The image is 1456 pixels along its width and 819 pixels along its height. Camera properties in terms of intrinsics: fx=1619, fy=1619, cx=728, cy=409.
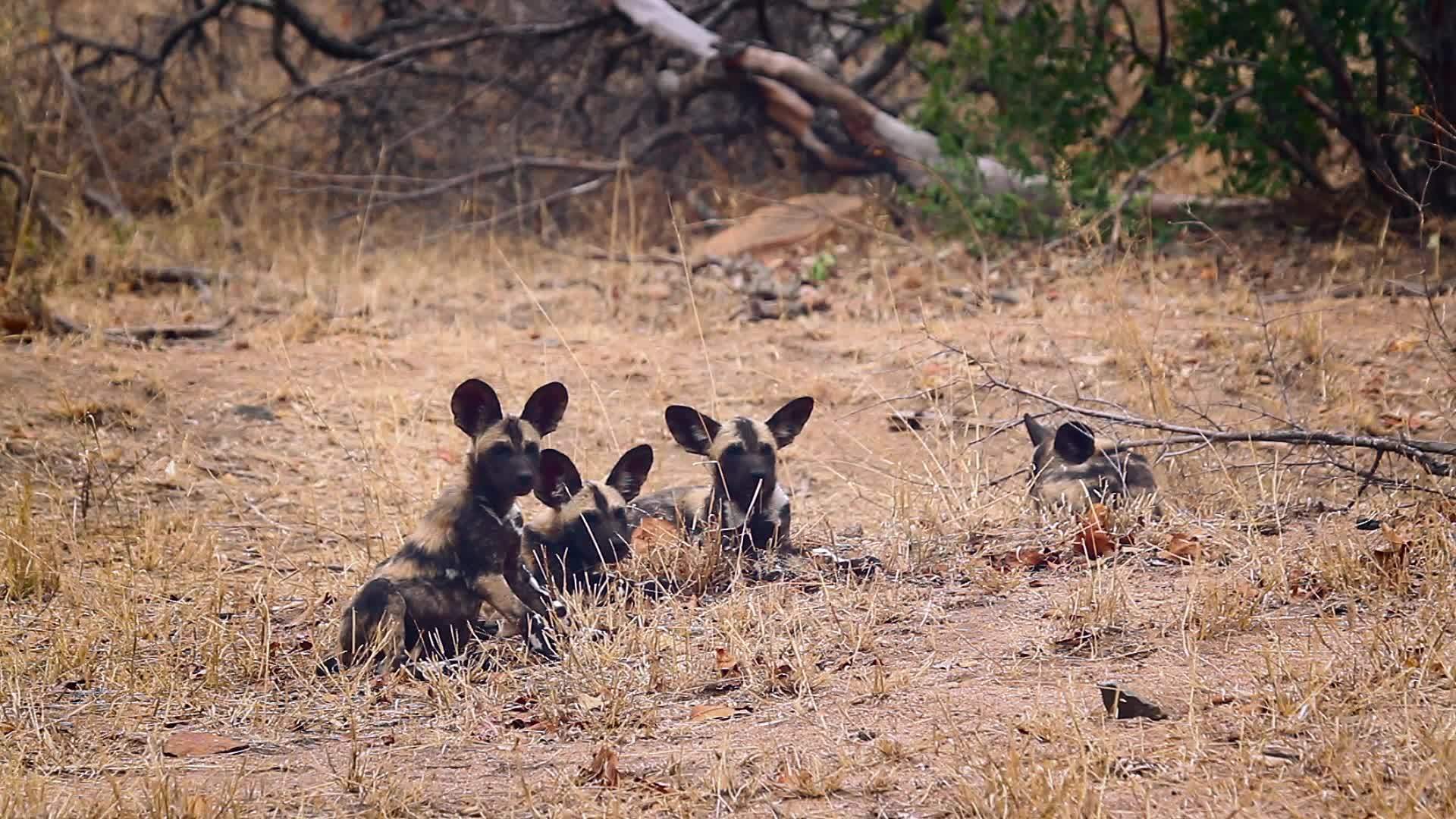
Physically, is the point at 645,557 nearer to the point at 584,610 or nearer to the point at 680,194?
the point at 584,610

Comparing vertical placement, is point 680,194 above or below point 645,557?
above

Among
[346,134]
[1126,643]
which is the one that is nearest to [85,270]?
[346,134]

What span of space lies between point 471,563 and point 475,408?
0.41m

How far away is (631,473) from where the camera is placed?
4.81m

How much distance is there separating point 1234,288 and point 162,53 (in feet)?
23.3

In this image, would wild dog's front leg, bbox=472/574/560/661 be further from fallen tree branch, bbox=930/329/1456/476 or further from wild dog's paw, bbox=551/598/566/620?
fallen tree branch, bbox=930/329/1456/476

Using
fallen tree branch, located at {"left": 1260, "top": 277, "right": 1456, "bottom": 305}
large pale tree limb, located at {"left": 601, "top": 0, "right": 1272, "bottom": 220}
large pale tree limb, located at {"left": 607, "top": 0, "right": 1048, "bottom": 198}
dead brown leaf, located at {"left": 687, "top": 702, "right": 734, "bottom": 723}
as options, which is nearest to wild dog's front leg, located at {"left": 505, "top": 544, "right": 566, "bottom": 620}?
dead brown leaf, located at {"left": 687, "top": 702, "right": 734, "bottom": 723}

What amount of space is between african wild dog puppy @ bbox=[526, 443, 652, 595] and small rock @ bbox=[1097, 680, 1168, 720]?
1.55 metres

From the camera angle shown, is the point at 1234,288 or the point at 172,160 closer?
the point at 1234,288

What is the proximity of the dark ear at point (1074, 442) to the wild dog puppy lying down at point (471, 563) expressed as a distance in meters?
1.69

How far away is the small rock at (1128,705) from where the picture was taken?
3293 mm

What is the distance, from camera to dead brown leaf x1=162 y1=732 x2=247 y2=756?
3.49 metres

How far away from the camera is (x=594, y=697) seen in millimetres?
3648

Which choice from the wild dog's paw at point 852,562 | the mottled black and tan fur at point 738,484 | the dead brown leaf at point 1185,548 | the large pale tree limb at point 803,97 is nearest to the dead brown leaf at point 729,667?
the wild dog's paw at point 852,562
